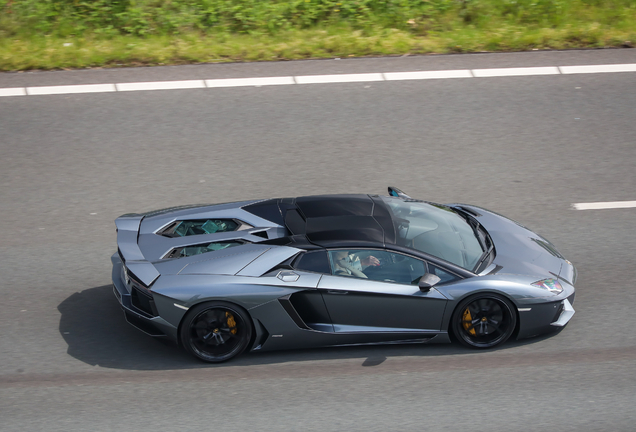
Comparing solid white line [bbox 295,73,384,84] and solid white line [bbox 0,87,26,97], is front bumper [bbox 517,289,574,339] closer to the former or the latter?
solid white line [bbox 295,73,384,84]

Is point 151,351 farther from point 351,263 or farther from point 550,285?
point 550,285

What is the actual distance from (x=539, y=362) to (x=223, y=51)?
7.58 metres

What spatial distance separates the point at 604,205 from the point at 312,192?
3395mm

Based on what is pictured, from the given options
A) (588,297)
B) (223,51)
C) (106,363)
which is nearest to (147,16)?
(223,51)

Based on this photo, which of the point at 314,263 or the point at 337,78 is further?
the point at 337,78

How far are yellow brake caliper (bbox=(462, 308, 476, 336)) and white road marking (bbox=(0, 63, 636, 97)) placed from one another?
558 centimetres

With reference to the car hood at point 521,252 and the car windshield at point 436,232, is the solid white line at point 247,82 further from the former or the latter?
the car hood at point 521,252

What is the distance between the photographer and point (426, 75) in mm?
11367

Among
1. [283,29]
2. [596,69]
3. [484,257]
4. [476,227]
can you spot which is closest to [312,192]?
[476,227]

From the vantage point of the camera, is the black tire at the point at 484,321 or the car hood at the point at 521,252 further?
the car hood at the point at 521,252

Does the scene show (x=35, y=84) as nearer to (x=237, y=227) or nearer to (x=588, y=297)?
(x=237, y=227)

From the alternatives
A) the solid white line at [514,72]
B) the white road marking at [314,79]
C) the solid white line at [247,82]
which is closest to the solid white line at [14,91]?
the white road marking at [314,79]

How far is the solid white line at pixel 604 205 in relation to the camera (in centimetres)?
880

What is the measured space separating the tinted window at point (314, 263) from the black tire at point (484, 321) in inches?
46.2
